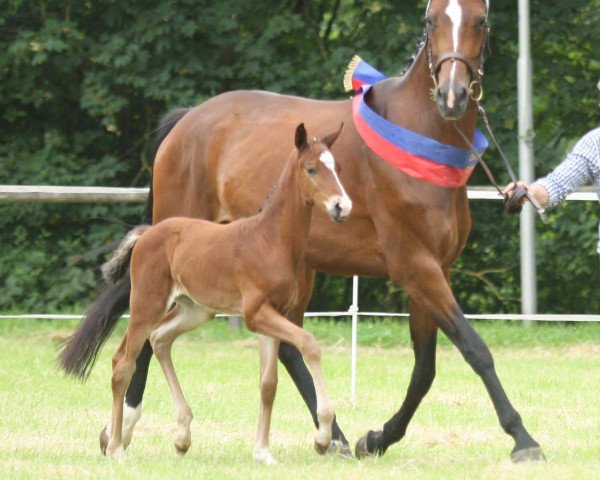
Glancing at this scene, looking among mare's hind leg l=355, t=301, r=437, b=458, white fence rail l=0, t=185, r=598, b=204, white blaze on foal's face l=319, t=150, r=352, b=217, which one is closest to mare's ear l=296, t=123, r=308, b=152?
white blaze on foal's face l=319, t=150, r=352, b=217

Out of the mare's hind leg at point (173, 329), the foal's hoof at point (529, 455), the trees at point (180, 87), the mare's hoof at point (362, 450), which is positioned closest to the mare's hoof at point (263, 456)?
the mare's hind leg at point (173, 329)

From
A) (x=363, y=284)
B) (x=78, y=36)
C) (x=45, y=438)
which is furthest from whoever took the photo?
(x=363, y=284)

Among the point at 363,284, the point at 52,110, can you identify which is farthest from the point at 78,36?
the point at 363,284

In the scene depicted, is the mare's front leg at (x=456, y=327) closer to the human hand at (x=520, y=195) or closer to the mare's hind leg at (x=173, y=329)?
the human hand at (x=520, y=195)

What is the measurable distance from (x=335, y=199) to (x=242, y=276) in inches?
26.3

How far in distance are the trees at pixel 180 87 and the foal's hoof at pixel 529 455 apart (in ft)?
28.8

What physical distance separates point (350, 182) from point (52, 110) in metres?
9.33

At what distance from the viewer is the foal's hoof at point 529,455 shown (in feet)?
20.0

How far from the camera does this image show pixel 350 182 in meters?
6.89

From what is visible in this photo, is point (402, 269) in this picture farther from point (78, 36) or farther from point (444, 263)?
point (78, 36)

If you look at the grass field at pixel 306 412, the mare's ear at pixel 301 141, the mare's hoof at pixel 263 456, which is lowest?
the grass field at pixel 306 412

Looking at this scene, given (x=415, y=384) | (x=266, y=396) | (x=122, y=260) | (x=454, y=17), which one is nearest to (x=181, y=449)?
(x=266, y=396)

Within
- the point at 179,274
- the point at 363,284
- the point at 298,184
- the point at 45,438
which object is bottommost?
the point at 363,284

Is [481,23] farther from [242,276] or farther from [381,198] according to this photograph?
[242,276]
